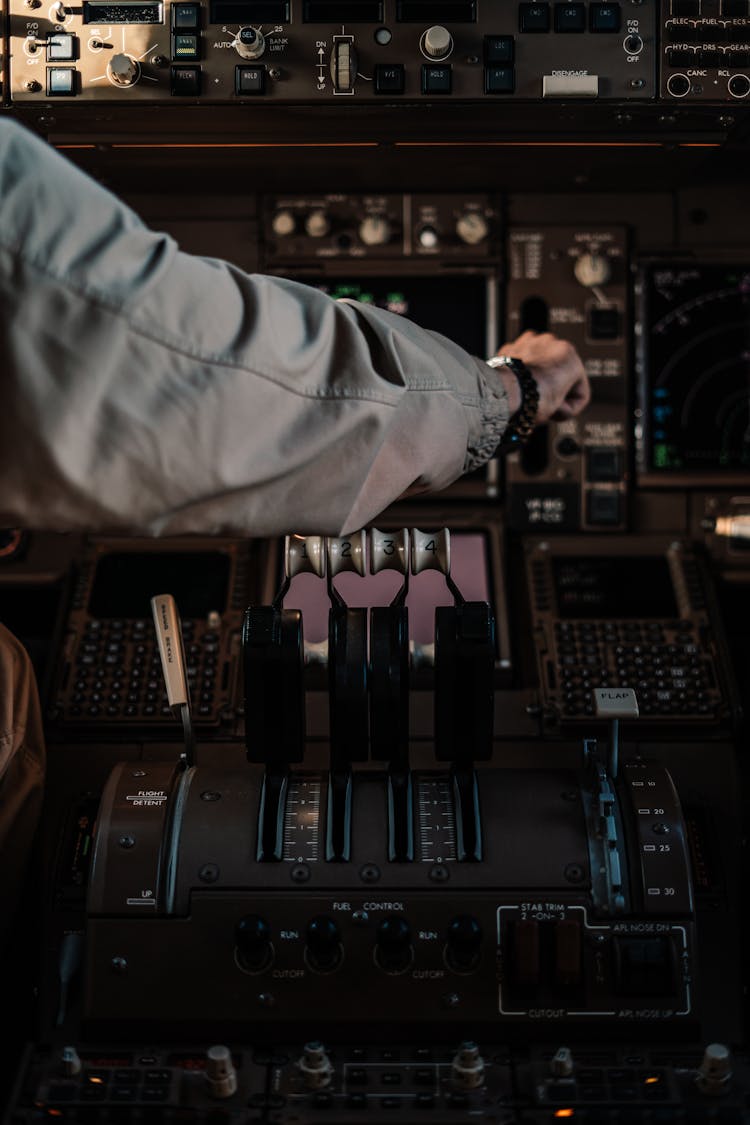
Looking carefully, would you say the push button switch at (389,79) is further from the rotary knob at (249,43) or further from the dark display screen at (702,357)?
the dark display screen at (702,357)

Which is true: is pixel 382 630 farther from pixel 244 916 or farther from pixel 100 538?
pixel 100 538

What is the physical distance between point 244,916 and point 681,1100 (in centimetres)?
64

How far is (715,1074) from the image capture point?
1601 millimetres

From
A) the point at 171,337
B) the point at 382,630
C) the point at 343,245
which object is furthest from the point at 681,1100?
the point at 343,245

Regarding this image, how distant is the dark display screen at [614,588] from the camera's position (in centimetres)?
244

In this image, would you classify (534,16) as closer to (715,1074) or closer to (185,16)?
(185,16)

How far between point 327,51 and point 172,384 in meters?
1.19

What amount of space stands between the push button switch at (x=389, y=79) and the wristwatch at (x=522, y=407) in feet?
1.90

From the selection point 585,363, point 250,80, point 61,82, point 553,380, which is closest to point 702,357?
point 585,363

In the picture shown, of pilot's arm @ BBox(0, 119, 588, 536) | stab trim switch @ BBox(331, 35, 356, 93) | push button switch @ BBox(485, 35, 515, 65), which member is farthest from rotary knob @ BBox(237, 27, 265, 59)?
pilot's arm @ BBox(0, 119, 588, 536)

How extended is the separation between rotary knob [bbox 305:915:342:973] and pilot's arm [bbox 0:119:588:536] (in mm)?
614

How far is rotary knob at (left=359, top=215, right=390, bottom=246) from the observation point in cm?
257

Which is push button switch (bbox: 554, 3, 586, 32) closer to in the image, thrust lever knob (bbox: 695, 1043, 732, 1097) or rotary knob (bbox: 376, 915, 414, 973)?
rotary knob (bbox: 376, 915, 414, 973)

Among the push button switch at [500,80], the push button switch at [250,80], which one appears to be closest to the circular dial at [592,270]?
the push button switch at [500,80]
